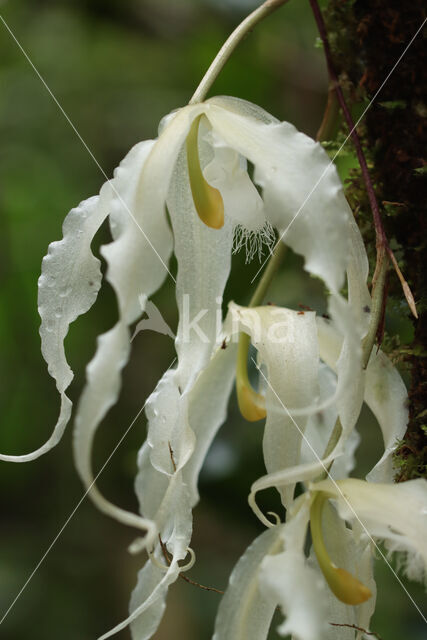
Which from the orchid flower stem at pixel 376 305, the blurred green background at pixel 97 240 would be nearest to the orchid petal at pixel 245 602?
the orchid flower stem at pixel 376 305

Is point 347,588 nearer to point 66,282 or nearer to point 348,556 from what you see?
point 348,556

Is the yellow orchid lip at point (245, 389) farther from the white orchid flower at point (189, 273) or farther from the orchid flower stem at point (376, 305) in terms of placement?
the orchid flower stem at point (376, 305)

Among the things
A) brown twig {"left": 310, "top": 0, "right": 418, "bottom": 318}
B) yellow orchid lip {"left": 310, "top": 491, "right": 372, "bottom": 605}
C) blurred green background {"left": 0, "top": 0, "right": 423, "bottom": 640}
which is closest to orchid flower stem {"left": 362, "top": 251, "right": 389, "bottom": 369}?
brown twig {"left": 310, "top": 0, "right": 418, "bottom": 318}

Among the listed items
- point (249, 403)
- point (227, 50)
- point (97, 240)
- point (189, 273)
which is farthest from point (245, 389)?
point (97, 240)

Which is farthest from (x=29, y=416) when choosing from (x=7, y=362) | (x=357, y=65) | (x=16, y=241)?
(x=357, y=65)

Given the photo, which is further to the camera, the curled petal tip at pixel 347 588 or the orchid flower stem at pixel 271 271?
the orchid flower stem at pixel 271 271

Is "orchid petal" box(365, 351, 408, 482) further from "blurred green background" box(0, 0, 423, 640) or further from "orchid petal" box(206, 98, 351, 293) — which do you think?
"blurred green background" box(0, 0, 423, 640)

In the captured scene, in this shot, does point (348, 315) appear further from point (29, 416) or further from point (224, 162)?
point (29, 416)
